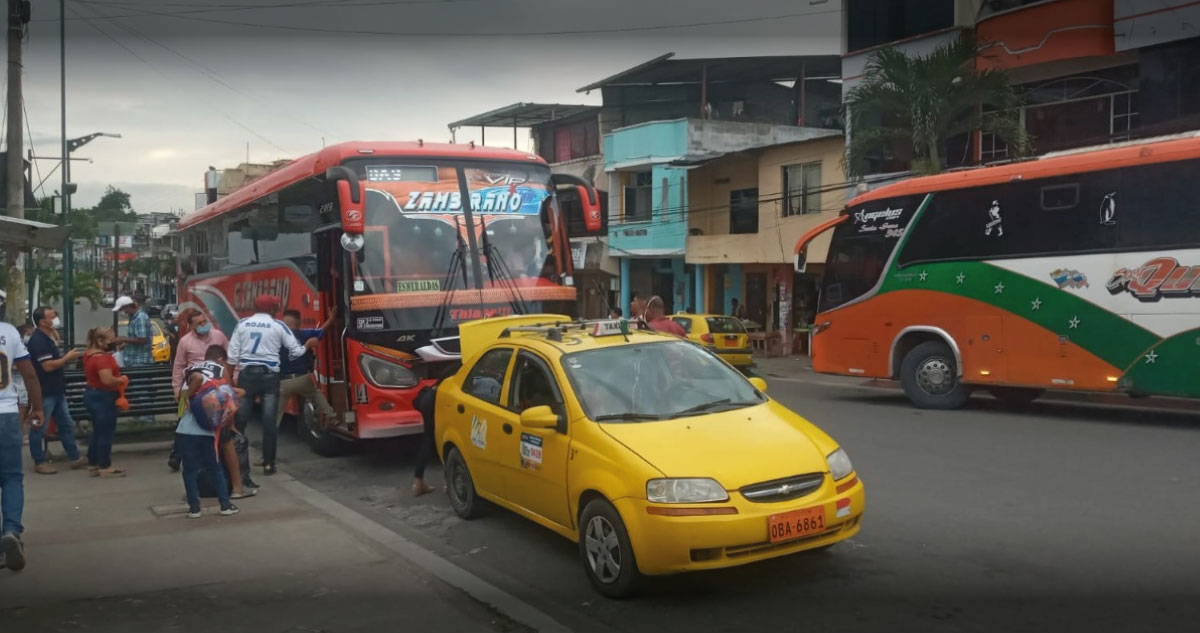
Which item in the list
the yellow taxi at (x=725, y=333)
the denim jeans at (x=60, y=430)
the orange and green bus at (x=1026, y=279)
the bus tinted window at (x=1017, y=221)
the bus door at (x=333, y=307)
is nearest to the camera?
the denim jeans at (x=60, y=430)

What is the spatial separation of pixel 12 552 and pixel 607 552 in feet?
12.8

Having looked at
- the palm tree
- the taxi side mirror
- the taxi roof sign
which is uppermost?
the palm tree

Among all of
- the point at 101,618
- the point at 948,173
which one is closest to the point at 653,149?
the point at 948,173

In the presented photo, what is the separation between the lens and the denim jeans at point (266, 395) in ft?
31.5

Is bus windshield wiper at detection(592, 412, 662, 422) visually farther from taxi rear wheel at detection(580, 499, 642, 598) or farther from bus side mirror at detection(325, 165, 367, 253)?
bus side mirror at detection(325, 165, 367, 253)

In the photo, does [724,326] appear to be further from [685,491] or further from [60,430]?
[685,491]

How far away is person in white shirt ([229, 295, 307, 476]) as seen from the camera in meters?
9.58

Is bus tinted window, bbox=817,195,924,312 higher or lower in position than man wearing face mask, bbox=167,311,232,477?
higher

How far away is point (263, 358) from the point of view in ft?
31.7

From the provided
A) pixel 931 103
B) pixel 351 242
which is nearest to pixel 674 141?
pixel 931 103

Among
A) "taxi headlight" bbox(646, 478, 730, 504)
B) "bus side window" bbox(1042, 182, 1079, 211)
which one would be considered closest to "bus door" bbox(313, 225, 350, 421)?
"taxi headlight" bbox(646, 478, 730, 504)

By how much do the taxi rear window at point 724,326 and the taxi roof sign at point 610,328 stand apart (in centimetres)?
1439

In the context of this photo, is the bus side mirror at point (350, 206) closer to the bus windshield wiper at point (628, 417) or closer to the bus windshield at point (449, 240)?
the bus windshield at point (449, 240)

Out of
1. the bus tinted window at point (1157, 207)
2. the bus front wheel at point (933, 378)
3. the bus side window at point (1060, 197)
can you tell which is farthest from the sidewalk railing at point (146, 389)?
the bus tinted window at point (1157, 207)
